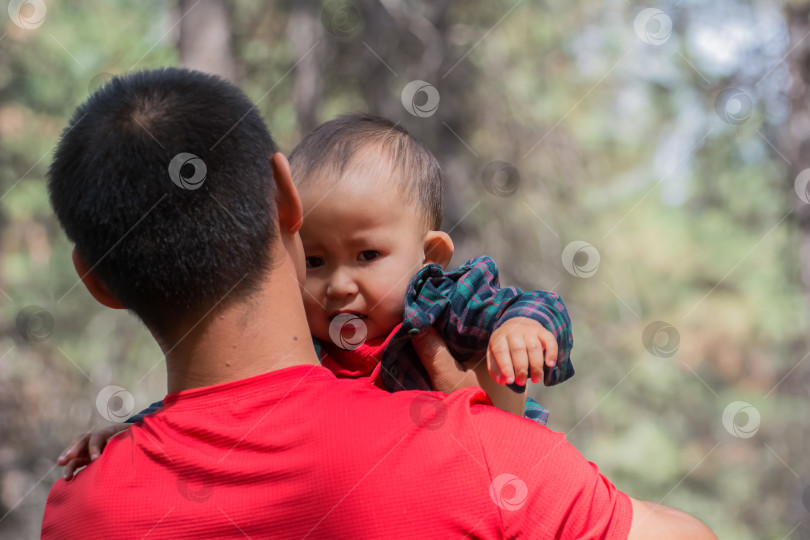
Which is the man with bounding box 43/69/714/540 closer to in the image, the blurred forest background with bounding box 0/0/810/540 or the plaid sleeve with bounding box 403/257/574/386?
the plaid sleeve with bounding box 403/257/574/386

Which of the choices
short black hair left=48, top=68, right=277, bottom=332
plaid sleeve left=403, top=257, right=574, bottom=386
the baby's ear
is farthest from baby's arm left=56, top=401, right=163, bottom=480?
the baby's ear

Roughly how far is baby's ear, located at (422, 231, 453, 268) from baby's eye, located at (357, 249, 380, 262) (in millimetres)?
178

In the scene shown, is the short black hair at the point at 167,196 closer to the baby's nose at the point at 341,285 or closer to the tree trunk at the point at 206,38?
the baby's nose at the point at 341,285

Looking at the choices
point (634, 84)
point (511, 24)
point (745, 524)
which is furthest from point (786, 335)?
point (511, 24)

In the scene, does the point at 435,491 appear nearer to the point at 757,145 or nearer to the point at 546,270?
the point at 546,270

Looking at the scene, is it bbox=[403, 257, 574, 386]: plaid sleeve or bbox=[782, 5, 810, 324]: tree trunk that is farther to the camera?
bbox=[782, 5, 810, 324]: tree trunk

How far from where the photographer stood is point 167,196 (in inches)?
51.3

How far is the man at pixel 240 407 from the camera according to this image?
48.3 inches

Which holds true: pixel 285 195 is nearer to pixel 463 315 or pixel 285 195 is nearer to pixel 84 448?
pixel 463 315

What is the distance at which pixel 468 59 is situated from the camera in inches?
255

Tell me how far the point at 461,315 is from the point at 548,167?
5.50 m

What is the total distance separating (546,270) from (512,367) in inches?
204

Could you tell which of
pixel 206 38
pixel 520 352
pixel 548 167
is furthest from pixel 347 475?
pixel 548 167

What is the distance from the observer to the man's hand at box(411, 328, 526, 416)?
1.80 m
